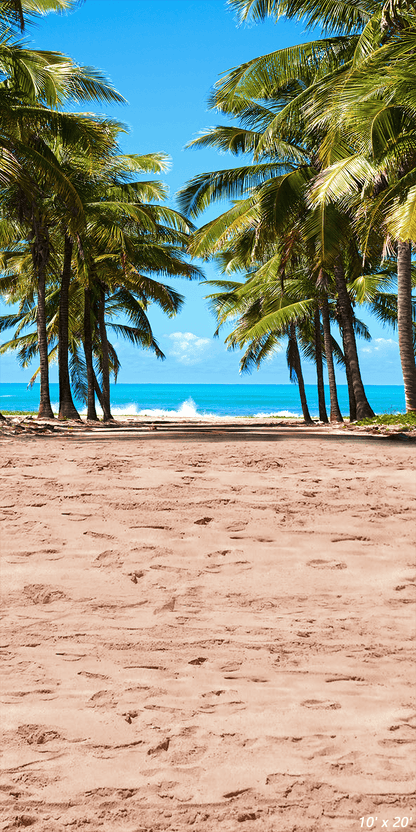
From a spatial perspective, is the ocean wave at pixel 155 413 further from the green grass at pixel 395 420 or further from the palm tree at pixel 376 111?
the palm tree at pixel 376 111

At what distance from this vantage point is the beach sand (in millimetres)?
1697

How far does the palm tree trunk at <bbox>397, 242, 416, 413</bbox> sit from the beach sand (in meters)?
7.75

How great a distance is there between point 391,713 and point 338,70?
12.8 metres

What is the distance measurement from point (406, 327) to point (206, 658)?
10.9m

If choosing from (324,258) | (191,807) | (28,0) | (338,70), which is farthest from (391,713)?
(28,0)

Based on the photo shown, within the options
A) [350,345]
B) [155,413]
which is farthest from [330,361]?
[155,413]

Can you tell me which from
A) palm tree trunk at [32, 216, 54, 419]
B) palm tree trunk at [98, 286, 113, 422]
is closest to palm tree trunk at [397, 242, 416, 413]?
palm tree trunk at [32, 216, 54, 419]

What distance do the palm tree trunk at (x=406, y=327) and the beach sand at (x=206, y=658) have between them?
775 cm

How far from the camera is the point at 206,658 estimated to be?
2.46 metres

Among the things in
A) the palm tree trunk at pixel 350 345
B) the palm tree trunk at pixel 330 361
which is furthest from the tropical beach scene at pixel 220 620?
the palm tree trunk at pixel 330 361

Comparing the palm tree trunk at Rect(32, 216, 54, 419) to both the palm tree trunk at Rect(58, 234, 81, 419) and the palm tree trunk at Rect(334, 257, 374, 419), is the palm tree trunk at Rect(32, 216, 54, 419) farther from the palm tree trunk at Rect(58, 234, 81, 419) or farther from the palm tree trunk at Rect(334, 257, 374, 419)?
the palm tree trunk at Rect(334, 257, 374, 419)

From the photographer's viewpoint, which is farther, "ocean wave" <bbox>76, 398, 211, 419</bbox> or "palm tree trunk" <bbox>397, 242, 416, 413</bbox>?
"ocean wave" <bbox>76, 398, 211, 419</bbox>

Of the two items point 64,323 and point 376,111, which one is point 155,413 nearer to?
point 64,323

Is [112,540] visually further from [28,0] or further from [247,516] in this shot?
[28,0]
